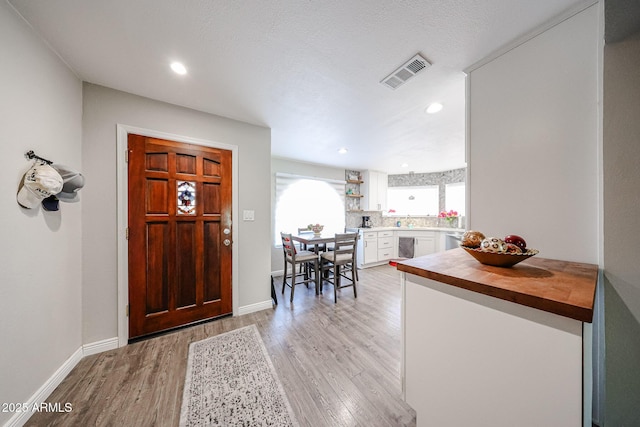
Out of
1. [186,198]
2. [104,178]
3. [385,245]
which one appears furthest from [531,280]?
[385,245]

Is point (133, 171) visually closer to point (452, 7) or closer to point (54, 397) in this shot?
point (54, 397)

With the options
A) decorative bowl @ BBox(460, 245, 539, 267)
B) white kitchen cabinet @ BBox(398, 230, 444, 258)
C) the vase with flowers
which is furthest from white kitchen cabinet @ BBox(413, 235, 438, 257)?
decorative bowl @ BBox(460, 245, 539, 267)

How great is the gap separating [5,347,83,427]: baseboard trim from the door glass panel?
1.33m

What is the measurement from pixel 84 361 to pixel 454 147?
4.98 meters

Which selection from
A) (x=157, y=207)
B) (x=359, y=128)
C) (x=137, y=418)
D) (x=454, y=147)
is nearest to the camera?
(x=137, y=418)

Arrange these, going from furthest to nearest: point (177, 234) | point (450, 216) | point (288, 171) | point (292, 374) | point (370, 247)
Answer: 1. point (450, 216)
2. point (370, 247)
3. point (288, 171)
4. point (177, 234)
5. point (292, 374)

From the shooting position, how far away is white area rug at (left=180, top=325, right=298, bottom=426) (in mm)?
1181

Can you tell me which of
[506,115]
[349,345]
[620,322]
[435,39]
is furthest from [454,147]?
[349,345]

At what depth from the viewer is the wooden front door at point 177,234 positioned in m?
1.87

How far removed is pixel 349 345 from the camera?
182 centimetres

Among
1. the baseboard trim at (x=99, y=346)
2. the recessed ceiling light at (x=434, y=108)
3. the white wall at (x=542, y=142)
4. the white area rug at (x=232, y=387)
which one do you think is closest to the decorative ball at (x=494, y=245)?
the white wall at (x=542, y=142)

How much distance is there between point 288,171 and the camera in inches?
160

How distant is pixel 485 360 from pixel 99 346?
109 inches

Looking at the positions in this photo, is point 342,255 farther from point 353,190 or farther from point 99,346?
point 99,346
